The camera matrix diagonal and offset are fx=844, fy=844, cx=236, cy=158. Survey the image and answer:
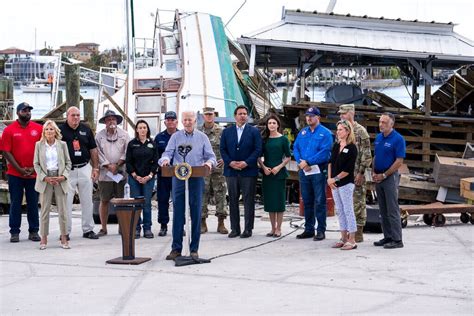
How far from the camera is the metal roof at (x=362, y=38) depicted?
62.6 feet

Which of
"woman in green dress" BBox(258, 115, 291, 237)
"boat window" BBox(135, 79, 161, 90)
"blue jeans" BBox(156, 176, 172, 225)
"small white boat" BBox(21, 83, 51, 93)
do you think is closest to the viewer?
"woman in green dress" BBox(258, 115, 291, 237)

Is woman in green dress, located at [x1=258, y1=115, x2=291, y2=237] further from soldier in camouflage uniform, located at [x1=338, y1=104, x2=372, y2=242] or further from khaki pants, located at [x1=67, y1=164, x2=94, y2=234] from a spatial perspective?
khaki pants, located at [x1=67, y1=164, x2=94, y2=234]

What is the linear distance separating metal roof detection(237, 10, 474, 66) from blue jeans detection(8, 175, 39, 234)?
8.31 metres

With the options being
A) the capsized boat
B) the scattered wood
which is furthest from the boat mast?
the scattered wood

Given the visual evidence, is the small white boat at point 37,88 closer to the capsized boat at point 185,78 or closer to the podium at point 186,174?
the capsized boat at point 185,78

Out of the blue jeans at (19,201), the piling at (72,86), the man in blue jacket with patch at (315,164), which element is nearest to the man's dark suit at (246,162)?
the man in blue jacket with patch at (315,164)

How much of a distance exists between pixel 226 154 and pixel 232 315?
4.76 meters

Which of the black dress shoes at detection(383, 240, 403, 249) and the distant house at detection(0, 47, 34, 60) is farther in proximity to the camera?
the distant house at detection(0, 47, 34, 60)

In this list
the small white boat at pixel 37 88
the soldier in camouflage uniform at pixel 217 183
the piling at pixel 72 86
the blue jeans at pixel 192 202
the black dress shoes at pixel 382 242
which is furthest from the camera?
the small white boat at pixel 37 88

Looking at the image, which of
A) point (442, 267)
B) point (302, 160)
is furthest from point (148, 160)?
point (442, 267)

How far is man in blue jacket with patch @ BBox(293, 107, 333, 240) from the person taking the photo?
37.9 ft

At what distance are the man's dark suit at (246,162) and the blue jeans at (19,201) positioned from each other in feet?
8.96

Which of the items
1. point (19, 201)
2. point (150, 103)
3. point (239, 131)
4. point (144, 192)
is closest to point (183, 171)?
point (239, 131)

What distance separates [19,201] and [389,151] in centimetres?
518
